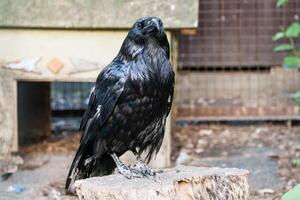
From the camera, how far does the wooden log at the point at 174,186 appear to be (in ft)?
13.7

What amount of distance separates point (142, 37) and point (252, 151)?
3506mm

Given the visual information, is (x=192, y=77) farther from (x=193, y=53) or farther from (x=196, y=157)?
(x=196, y=157)

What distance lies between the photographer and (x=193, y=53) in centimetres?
978

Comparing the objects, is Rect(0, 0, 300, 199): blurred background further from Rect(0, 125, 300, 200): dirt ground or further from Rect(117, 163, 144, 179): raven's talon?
Rect(117, 163, 144, 179): raven's talon

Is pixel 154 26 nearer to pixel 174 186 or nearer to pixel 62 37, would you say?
pixel 174 186

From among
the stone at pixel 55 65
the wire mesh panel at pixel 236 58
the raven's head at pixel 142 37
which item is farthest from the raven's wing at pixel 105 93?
the wire mesh panel at pixel 236 58

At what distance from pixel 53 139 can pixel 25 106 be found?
23.7 inches

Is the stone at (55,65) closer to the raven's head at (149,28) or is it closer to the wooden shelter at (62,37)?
the wooden shelter at (62,37)

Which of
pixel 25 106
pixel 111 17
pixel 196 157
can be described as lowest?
pixel 196 157

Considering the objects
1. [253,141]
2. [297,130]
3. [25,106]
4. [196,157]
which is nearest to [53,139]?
[25,106]

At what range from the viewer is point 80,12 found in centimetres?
667

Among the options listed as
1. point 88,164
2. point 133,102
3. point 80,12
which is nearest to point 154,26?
point 133,102

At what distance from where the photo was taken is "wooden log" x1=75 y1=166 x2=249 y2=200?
418cm

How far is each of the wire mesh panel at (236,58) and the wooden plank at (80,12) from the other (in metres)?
3.05
